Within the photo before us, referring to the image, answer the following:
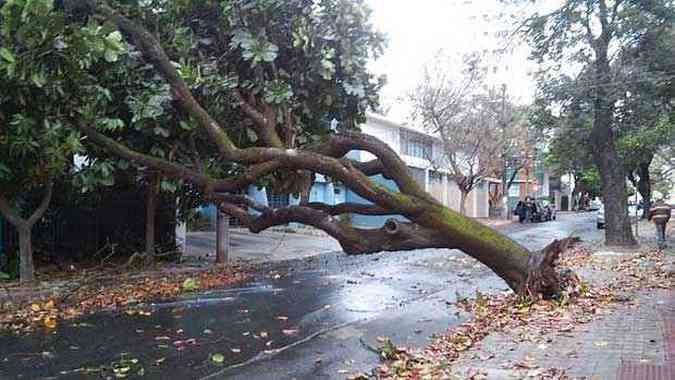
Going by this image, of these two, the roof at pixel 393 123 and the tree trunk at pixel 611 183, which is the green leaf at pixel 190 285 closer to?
the tree trunk at pixel 611 183

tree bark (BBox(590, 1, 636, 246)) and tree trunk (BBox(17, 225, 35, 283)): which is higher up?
tree bark (BBox(590, 1, 636, 246))

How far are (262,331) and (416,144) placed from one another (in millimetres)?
33796

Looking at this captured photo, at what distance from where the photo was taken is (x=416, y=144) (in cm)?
4231

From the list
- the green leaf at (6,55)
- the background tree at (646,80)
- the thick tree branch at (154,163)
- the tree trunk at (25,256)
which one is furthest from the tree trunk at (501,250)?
the background tree at (646,80)

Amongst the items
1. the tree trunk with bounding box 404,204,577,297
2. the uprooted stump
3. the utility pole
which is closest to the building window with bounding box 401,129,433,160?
the utility pole

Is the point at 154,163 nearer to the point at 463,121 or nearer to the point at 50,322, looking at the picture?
the point at 50,322

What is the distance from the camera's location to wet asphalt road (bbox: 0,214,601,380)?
7.42m

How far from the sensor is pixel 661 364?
6.23m

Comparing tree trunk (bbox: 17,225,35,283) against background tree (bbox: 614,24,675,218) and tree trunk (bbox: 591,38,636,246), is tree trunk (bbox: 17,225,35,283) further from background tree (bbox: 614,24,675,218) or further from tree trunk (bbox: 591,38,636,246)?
tree trunk (bbox: 591,38,636,246)

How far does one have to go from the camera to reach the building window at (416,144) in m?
40.4

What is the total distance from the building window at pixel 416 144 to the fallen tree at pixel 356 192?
2901 centimetres

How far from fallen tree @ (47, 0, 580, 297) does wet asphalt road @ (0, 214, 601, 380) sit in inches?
46.3

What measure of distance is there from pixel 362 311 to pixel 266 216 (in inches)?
83.6

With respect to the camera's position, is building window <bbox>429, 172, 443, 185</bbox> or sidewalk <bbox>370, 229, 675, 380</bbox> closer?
sidewalk <bbox>370, 229, 675, 380</bbox>
